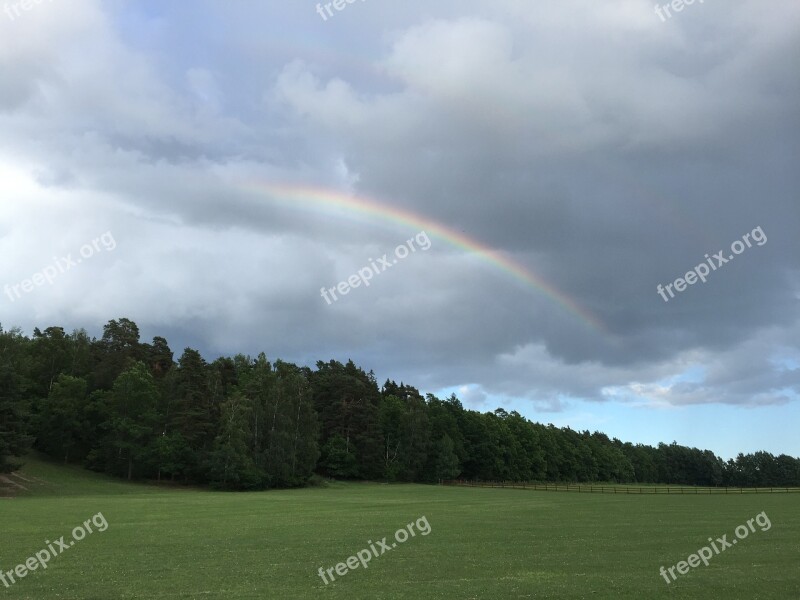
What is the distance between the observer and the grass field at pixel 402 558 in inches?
645

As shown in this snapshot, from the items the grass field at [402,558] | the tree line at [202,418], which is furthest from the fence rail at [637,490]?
the grass field at [402,558]

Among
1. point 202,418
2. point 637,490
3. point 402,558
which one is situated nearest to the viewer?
point 402,558

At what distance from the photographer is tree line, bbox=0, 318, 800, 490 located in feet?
284

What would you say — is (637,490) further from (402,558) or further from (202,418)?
(402,558)

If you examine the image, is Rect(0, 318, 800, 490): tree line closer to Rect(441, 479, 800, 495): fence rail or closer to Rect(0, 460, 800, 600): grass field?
Rect(441, 479, 800, 495): fence rail

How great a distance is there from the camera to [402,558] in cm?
2122

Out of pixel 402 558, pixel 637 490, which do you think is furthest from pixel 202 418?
pixel 402 558

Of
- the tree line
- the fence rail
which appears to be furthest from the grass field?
the fence rail

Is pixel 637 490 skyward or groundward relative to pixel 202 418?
groundward

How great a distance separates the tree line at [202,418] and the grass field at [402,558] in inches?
1876

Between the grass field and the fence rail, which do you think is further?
the fence rail

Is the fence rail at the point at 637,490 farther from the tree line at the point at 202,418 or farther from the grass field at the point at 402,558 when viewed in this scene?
the grass field at the point at 402,558

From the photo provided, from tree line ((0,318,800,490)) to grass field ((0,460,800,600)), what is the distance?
4764 cm

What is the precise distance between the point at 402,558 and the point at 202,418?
263 ft
